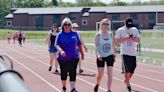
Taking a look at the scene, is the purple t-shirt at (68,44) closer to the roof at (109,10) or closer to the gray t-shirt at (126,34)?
the gray t-shirt at (126,34)

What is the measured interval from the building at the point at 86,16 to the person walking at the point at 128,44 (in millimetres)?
77882

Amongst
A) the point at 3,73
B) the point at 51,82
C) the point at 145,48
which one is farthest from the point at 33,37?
the point at 3,73

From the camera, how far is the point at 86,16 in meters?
102

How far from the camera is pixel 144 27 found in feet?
313

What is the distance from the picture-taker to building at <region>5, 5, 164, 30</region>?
94812mm

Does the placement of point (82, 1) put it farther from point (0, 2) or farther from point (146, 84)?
point (146, 84)

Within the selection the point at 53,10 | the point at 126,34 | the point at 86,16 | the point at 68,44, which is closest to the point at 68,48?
the point at 68,44

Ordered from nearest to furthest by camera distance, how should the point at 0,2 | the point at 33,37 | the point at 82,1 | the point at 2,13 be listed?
the point at 33,37, the point at 2,13, the point at 0,2, the point at 82,1

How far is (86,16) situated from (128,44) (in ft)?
300

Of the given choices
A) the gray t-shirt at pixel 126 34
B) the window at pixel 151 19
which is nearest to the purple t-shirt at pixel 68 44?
the gray t-shirt at pixel 126 34

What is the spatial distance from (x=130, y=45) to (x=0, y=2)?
144687 mm

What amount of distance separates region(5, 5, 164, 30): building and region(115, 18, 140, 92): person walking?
3066 inches

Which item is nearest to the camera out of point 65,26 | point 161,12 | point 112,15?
point 65,26

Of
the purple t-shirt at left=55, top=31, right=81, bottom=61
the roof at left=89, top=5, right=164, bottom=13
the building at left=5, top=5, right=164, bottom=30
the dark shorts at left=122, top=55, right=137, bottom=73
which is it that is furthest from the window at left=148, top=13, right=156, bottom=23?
the purple t-shirt at left=55, top=31, right=81, bottom=61
